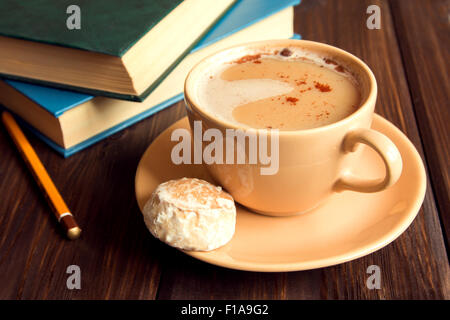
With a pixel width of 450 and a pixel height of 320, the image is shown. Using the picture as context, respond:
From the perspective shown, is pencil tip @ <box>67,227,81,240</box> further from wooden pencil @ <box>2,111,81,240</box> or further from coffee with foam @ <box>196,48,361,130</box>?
coffee with foam @ <box>196,48,361,130</box>

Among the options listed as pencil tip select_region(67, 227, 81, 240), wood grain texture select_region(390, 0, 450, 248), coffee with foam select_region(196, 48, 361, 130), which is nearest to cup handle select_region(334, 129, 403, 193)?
coffee with foam select_region(196, 48, 361, 130)

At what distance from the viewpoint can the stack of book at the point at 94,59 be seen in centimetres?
103

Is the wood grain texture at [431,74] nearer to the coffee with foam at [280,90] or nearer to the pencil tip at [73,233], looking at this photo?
the coffee with foam at [280,90]

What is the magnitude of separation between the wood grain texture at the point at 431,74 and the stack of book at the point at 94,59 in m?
0.46

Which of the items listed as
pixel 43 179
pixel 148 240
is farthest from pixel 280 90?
pixel 43 179

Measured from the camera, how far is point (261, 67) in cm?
93

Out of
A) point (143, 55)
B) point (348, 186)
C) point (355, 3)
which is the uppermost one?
point (143, 55)

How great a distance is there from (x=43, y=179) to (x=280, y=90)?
1.61 ft

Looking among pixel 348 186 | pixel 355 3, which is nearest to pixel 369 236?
pixel 348 186

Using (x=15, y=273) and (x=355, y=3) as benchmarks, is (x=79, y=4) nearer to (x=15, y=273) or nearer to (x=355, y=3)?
(x=15, y=273)

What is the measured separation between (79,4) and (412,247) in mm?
883

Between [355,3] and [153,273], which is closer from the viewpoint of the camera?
[153,273]

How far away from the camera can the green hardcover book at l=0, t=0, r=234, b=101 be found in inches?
40.3

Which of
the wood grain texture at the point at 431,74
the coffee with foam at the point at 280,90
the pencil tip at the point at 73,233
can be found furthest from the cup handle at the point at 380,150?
the pencil tip at the point at 73,233
